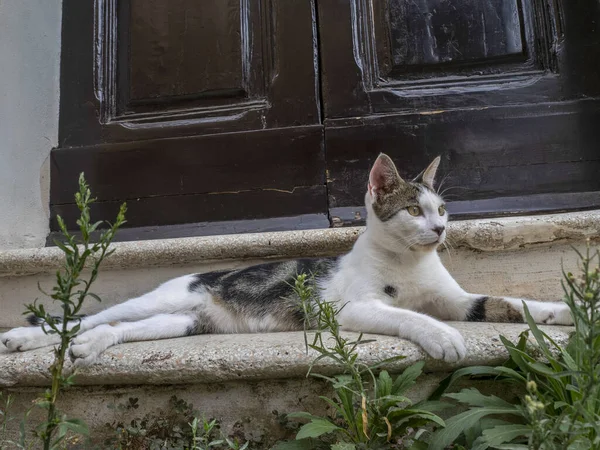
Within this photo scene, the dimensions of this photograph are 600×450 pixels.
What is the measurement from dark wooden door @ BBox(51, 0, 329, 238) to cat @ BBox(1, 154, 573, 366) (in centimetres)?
37

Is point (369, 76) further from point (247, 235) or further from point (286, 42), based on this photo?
point (247, 235)

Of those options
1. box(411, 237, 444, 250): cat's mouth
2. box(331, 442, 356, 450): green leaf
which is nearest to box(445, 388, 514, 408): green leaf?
box(331, 442, 356, 450): green leaf

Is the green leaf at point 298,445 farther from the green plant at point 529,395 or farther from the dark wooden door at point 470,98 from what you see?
the dark wooden door at point 470,98

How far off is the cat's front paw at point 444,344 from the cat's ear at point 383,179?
0.66 metres

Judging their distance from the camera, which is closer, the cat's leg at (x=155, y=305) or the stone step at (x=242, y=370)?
the stone step at (x=242, y=370)

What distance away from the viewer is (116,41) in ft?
7.66

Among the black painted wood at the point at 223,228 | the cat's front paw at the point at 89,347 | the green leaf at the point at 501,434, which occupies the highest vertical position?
the black painted wood at the point at 223,228

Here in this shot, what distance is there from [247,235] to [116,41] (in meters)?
1.25

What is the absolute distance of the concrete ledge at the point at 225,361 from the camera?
1.11 m

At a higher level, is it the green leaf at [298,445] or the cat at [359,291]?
the cat at [359,291]

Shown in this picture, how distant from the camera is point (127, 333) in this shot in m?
1.46

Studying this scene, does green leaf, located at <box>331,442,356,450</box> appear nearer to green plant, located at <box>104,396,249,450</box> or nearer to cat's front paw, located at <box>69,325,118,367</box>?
green plant, located at <box>104,396,249,450</box>

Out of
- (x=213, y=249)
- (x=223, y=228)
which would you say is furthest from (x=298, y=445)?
(x=223, y=228)

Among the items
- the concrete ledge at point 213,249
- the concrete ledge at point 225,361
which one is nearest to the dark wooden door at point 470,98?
the concrete ledge at point 213,249
